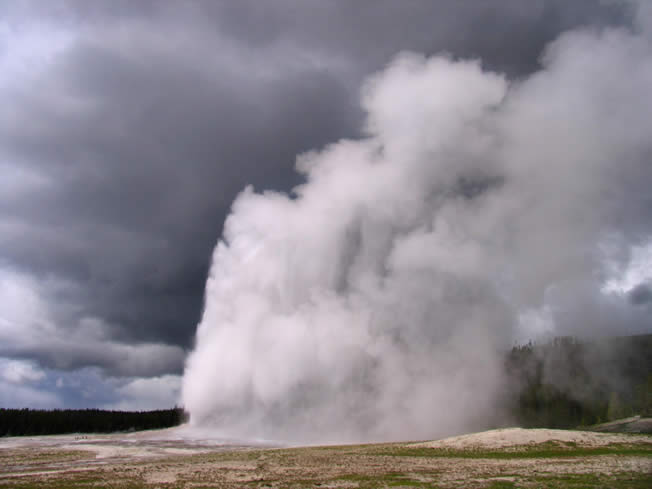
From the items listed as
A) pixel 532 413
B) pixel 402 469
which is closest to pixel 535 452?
pixel 402 469

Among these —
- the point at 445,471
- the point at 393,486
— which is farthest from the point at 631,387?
the point at 393,486

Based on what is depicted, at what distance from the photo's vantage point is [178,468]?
175 ft

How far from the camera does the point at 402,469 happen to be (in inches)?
1868

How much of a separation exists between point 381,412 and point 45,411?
12316cm

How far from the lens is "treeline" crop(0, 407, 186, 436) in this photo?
157000 mm

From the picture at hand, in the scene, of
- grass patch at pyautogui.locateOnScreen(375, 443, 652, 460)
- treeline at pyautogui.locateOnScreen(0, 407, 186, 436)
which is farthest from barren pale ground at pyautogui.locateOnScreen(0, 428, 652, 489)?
treeline at pyautogui.locateOnScreen(0, 407, 186, 436)

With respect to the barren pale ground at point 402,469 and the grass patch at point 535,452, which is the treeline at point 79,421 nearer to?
the barren pale ground at point 402,469

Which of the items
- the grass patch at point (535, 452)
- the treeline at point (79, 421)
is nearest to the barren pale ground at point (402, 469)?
the grass patch at point (535, 452)

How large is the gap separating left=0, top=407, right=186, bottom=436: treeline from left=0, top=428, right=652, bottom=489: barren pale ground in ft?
322

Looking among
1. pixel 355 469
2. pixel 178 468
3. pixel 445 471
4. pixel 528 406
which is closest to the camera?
pixel 445 471

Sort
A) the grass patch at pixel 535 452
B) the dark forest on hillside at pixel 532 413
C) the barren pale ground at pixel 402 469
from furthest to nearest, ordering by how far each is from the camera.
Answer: the dark forest on hillside at pixel 532 413, the grass patch at pixel 535 452, the barren pale ground at pixel 402 469

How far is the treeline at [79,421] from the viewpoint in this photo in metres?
157

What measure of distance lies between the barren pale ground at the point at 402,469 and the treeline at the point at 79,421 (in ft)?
322

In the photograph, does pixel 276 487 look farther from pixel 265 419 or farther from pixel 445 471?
pixel 265 419
